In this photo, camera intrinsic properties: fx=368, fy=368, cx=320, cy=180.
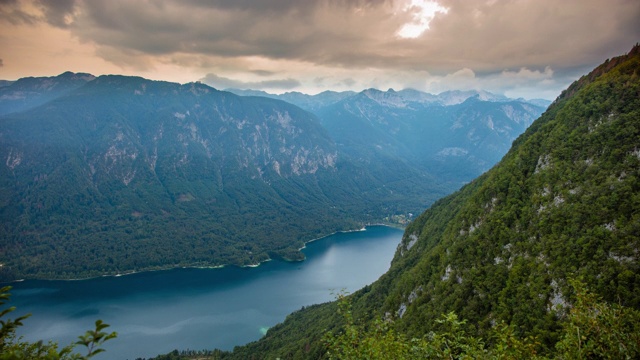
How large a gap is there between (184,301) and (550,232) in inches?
5391

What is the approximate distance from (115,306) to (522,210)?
147 meters

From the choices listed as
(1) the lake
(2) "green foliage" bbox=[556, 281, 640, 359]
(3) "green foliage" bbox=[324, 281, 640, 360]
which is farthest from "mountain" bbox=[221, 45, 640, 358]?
(1) the lake

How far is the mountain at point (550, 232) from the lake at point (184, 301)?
78.1 m

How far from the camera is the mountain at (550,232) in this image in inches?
1265

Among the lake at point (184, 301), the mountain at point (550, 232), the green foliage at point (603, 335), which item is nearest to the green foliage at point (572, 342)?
the green foliage at point (603, 335)

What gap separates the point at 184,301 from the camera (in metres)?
144

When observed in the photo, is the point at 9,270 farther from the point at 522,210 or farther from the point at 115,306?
the point at 522,210

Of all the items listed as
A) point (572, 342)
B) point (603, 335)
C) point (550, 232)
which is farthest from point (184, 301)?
point (603, 335)

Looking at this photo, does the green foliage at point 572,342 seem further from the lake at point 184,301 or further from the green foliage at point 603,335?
the lake at point 184,301

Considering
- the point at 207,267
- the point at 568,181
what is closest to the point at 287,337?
the point at 568,181

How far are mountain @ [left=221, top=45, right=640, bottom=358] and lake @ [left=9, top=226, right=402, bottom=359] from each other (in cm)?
7815

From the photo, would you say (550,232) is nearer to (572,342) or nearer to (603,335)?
(572,342)

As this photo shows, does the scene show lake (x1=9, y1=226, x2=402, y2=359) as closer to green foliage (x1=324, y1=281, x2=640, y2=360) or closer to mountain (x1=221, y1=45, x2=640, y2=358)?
mountain (x1=221, y1=45, x2=640, y2=358)

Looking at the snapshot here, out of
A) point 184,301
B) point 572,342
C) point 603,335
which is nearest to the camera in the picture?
point 603,335
